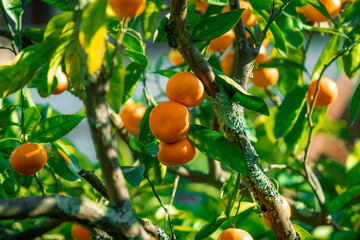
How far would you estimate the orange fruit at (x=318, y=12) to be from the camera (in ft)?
3.04

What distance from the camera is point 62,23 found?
55cm

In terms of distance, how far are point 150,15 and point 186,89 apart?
0.87 ft

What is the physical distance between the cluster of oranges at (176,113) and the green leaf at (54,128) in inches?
7.2

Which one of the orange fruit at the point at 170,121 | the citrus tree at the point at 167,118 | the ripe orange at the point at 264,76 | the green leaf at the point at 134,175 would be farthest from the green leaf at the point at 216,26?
the ripe orange at the point at 264,76

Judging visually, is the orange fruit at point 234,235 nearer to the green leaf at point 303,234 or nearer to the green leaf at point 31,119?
the green leaf at point 303,234

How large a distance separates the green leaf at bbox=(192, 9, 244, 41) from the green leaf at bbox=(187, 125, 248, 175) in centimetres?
15

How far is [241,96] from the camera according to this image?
619 millimetres

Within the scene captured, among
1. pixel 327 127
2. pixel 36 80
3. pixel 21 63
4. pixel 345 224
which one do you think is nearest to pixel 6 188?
pixel 36 80

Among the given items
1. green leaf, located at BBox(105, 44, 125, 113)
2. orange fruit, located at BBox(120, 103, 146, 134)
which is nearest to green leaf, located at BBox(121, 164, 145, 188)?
green leaf, located at BBox(105, 44, 125, 113)

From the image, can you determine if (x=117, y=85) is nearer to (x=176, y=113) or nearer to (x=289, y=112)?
(x=176, y=113)

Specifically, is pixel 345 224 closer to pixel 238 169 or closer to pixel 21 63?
pixel 238 169

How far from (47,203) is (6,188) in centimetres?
47

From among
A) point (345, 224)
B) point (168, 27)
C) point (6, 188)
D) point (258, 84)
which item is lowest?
point (345, 224)

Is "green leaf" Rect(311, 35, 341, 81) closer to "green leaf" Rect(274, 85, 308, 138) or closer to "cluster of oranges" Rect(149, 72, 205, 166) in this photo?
"green leaf" Rect(274, 85, 308, 138)
